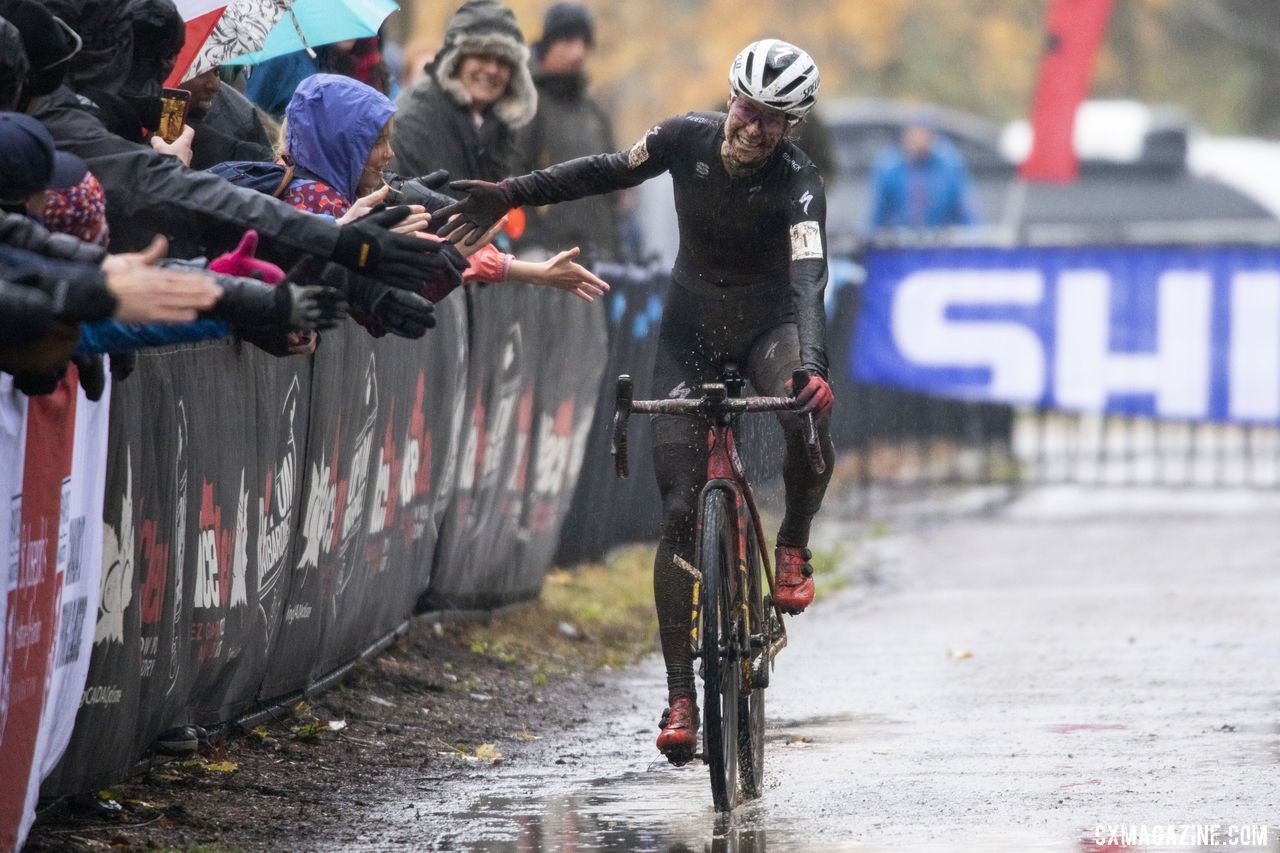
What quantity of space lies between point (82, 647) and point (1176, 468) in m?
16.0

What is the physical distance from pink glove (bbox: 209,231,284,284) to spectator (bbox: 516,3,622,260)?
7115 millimetres

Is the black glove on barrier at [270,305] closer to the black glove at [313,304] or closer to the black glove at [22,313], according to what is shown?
the black glove at [313,304]

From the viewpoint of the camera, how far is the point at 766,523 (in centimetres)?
1044

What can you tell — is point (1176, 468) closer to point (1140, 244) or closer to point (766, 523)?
point (1140, 244)

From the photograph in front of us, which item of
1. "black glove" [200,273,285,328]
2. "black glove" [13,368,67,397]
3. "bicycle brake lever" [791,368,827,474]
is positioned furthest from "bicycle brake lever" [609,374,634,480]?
"black glove" [13,368,67,397]

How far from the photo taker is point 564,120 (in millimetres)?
13766

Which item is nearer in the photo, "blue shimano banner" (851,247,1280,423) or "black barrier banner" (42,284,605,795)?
"black barrier banner" (42,284,605,795)

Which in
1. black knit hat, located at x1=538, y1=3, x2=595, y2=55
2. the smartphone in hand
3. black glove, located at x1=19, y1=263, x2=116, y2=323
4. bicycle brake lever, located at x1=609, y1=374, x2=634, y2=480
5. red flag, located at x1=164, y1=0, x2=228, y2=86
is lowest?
bicycle brake lever, located at x1=609, y1=374, x2=634, y2=480

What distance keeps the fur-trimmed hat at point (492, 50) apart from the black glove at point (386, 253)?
446 cm

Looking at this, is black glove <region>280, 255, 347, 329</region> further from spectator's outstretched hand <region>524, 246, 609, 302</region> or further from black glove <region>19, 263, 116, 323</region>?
spectator's outstretched hand <region>524, 246, 609, 302</region>

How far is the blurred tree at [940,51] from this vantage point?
47.2m

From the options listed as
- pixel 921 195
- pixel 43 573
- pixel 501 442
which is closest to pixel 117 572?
pixel 43 573

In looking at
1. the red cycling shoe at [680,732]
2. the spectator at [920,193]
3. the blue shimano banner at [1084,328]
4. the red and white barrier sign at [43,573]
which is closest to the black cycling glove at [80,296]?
the red and white barrier sign at [43,573]

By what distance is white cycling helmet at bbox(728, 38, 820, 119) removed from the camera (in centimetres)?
776
